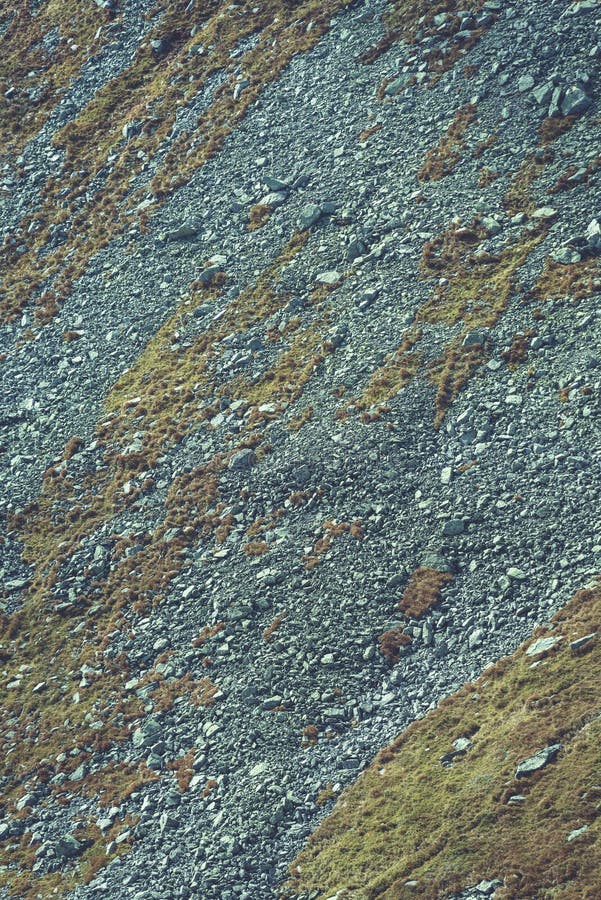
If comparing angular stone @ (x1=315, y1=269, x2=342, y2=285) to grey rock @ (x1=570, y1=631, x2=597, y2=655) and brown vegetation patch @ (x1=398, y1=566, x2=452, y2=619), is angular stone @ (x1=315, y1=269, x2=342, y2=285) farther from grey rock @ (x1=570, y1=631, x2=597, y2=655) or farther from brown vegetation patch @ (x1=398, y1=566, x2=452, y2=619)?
grey rock @ (x1=570, y1=631, x2=597, y2=655)

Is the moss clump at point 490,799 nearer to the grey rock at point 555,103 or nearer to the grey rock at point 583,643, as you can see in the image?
the grey rock at point 583,643

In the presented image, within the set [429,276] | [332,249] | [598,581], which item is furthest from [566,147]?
[598,581]

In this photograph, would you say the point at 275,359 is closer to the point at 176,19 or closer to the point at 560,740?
the point at 560,740

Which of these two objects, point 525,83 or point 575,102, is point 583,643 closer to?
point 575,102

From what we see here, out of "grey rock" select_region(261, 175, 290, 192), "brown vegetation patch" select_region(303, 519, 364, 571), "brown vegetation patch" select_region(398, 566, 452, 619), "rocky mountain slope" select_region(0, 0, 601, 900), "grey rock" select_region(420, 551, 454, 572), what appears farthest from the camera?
"grey rock" select_region(261, 175, 290, 192)

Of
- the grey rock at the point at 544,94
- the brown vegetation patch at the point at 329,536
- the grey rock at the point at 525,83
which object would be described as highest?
the grey rock at the point at 525,83

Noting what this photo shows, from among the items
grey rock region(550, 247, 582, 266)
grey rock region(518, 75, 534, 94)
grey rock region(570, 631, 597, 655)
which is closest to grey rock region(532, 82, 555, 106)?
grey rock region(518, 75, 534, 94)

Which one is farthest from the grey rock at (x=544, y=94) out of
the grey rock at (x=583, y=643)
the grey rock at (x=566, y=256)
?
the grey rock at (x=583, y=643)
